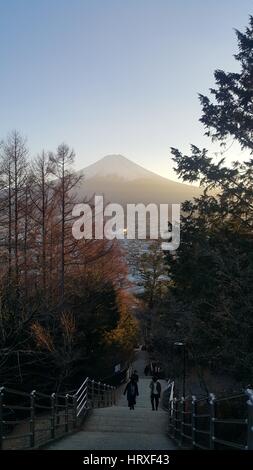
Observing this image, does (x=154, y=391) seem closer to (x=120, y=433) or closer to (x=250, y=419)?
(x=120, y=433)

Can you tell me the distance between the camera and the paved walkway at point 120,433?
980 cm

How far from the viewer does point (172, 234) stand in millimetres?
25031

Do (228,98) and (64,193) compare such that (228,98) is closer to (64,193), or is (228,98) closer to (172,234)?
(172,234)

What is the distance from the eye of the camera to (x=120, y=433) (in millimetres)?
12758

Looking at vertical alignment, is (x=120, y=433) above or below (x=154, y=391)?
above

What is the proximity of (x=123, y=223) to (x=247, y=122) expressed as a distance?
28363 mm

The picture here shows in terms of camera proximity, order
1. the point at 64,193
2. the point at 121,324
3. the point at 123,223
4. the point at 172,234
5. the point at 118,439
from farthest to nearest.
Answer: the point at 123,223 → the point at 121,324 → the point at 64,193 → the point at 172,234 → the point at 118,439

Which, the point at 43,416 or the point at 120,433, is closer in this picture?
the point at 120,433

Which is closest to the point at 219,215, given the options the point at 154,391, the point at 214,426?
the point at 154,391

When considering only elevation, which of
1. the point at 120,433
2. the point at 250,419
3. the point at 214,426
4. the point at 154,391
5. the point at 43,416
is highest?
the point at 250,419

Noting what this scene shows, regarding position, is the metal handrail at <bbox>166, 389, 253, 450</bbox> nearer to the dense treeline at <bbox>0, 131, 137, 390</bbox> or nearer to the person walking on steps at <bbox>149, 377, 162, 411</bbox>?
the person walking on steps at <bbox>149, 377, 162, 411</bbox>

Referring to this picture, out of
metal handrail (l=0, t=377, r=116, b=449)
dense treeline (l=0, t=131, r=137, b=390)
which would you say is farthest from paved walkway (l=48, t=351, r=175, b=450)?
dense treeline (l=0, t=131, r=137, b=390)

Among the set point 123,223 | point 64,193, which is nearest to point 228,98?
point 64,193

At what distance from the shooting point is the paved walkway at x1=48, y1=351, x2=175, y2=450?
980cm
